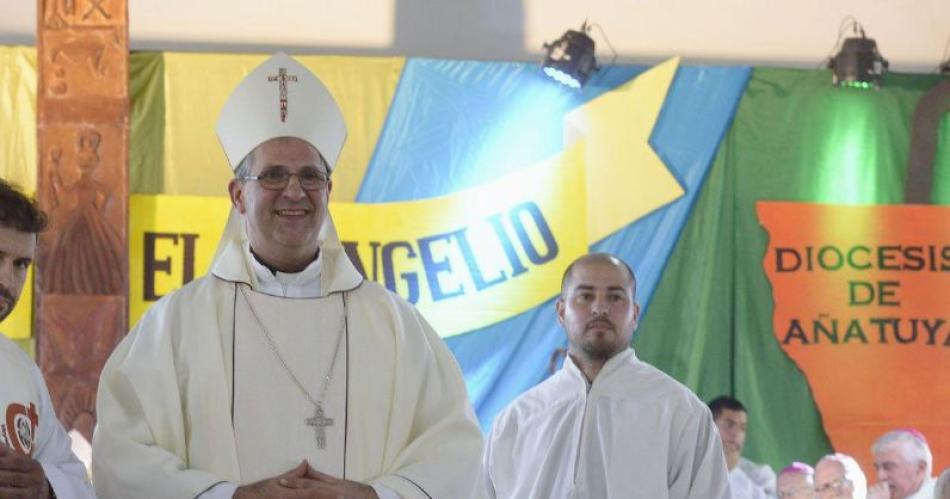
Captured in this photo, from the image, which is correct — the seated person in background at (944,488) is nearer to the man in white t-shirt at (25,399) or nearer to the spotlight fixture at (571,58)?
the man in white t-shirt at (25,399)

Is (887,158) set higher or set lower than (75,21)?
lower

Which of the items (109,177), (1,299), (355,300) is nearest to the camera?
(1,299)

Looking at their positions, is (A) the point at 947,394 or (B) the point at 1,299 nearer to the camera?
(B) the point at 1,299

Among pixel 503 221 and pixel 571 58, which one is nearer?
pixel 571 58

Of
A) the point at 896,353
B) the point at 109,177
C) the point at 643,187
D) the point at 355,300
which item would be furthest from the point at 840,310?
the point at 355,300

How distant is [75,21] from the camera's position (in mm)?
7906

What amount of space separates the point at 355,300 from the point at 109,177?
168 inches

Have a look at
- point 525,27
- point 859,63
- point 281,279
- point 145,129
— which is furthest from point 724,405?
point 281,279

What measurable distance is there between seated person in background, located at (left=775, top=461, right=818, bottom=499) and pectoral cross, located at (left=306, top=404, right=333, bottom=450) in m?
4.76

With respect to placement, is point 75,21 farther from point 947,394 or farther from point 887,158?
point 947,394

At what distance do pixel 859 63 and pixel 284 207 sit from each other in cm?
556

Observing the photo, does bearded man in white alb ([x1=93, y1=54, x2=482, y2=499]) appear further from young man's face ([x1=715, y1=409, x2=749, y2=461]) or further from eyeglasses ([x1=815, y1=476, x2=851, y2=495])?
eyeglasses ([x1=815, y1=476, x2=851, y2=495])

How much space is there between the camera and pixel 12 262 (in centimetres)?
359

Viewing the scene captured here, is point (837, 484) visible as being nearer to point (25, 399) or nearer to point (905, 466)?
point (905, 466)
